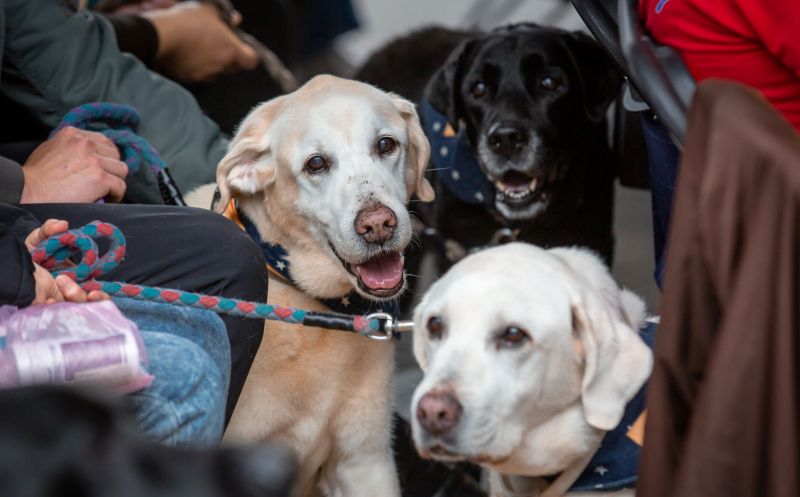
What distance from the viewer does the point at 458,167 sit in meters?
2.86

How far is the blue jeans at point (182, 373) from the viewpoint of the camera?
4.59 feet

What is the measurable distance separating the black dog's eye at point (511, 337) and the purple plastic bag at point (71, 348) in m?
0.53

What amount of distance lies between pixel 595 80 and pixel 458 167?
443 millimetres

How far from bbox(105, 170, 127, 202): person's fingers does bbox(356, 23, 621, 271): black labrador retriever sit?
972 mm

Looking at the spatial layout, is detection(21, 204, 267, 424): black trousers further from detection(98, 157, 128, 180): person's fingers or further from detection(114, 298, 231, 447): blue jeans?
detection(98, 157, 128, 180): person's fingers

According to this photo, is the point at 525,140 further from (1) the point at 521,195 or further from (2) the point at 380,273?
(2) the point at 380,273

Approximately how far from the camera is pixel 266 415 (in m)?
2.11

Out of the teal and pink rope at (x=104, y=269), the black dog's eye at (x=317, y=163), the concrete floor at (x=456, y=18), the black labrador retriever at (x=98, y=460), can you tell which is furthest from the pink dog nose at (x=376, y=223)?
the concrete floor at (x=456, y=18)

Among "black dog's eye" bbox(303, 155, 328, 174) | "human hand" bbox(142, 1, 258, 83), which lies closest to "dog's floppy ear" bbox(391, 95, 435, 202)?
"black dog's eye" bbox(303, 155, 328, 174)

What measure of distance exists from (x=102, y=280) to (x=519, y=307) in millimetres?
708

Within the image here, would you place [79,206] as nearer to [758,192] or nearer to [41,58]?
[41,58]

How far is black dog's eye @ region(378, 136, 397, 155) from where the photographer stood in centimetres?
216

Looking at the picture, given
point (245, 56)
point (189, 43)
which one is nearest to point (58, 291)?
point (189, 43)

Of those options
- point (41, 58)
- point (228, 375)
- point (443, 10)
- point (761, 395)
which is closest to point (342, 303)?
point (228, 375)
